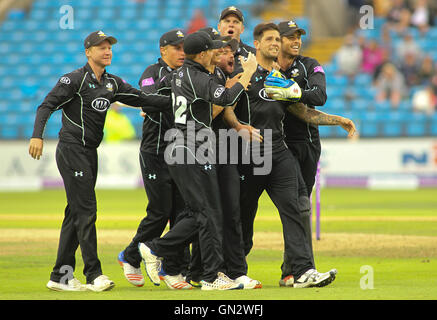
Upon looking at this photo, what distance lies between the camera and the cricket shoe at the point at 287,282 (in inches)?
349

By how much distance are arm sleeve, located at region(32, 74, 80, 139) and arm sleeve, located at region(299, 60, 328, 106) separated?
2.33 meters

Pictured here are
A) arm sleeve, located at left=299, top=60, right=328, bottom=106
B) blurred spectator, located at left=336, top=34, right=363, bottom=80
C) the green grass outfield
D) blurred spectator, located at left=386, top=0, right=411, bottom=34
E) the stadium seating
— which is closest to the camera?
the green grass outfield

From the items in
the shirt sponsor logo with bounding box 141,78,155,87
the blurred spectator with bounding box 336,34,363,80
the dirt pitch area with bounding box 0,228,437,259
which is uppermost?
the blurred spectator with bounding box 336,34,363,80

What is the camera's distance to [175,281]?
29.5 feet

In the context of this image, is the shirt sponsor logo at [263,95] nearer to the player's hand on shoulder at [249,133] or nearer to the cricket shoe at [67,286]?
the player's hand on shoulder at [249,133]

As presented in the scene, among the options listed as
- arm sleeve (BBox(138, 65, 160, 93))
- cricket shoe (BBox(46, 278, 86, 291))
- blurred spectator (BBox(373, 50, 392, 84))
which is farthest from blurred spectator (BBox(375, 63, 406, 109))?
cricket shoe (BBox(46, 278, 86, 291))

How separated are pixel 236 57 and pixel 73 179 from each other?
2.25m

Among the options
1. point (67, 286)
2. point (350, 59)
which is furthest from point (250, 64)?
point (350, 59)

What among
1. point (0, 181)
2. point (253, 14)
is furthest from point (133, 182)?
point (253, 14)

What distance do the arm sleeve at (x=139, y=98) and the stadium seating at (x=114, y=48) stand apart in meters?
17.6

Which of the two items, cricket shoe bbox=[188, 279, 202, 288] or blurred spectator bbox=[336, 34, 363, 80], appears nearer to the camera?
cricket shoe bbox=[188, 279, 202, 288]

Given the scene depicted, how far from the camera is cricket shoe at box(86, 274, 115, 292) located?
28.0 feet

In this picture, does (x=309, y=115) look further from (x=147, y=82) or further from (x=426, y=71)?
(x=426, y=71)

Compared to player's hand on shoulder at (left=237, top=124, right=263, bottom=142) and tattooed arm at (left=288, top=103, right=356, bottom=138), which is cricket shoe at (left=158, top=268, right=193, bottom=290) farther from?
tattooed arm at (left=288, top=103, right=356, bottom=138)
